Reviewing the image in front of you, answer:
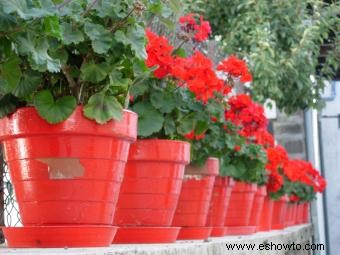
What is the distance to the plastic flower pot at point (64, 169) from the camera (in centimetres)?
182

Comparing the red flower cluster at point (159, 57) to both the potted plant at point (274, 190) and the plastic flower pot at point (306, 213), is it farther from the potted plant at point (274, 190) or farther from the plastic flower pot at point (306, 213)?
the plastic flower pot at point (306, 213)

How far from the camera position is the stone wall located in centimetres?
852

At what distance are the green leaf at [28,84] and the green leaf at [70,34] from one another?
11 centimetres

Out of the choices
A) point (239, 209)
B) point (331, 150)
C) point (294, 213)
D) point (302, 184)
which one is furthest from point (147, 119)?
point (331, 150)

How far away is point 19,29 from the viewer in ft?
4.83

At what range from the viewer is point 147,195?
224cm

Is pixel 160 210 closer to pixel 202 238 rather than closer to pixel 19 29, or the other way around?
pixel 202 238

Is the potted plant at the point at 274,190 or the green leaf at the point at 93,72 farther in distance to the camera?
the potted plant at the point at 274,190

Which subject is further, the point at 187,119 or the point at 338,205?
the point at 338,205

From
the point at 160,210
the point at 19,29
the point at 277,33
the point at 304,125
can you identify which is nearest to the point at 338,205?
the point at 304,125

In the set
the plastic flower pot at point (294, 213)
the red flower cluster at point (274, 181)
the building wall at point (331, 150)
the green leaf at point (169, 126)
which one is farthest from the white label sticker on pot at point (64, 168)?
the building wall at point (331, 150)

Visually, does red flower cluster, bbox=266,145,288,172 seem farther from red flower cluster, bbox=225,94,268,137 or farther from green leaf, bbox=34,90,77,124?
green leaf, bbox=34,90,77,124

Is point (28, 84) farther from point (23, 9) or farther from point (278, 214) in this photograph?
point (278, 214)

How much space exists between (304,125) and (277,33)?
306cm
